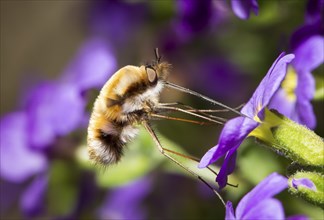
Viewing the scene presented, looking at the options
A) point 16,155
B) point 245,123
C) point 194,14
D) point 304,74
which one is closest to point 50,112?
point 16,155

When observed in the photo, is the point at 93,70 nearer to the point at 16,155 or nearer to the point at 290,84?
the point at 16,155

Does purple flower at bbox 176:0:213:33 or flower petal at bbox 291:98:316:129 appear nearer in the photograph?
flower petal at bbox 291:98:316:129

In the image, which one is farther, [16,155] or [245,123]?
[16,155]

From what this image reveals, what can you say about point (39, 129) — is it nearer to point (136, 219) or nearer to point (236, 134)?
point (136, 219)

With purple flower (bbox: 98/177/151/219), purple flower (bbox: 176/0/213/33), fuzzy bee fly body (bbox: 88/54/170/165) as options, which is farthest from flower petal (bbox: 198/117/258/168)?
purple flower (bbox: 98/177/151/219)

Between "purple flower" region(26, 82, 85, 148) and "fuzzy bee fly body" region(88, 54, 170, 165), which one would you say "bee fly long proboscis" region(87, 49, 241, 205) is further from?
"purple flower" region(26, 82, 85, 148)
